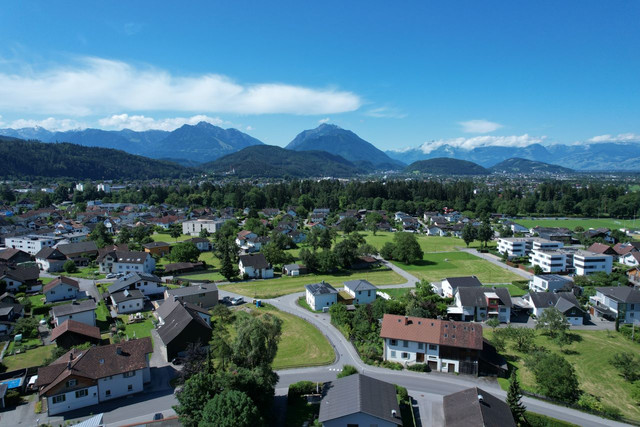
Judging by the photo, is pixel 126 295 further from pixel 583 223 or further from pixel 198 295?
pixel 583 223

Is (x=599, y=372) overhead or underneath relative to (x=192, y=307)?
underneath

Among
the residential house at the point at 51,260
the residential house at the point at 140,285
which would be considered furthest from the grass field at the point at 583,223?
the residential house at the point at 51,260

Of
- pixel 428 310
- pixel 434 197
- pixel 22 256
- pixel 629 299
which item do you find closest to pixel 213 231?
pixel 22 256

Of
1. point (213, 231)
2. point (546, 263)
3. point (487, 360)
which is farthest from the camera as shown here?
point (213, 231)

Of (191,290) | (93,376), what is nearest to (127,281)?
(191,290)

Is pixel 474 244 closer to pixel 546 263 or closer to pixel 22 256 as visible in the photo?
pixel 546 263

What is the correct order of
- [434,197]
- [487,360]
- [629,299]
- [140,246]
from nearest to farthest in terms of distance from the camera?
[487,360]
[629,299]
[140,246]
[434,197]
